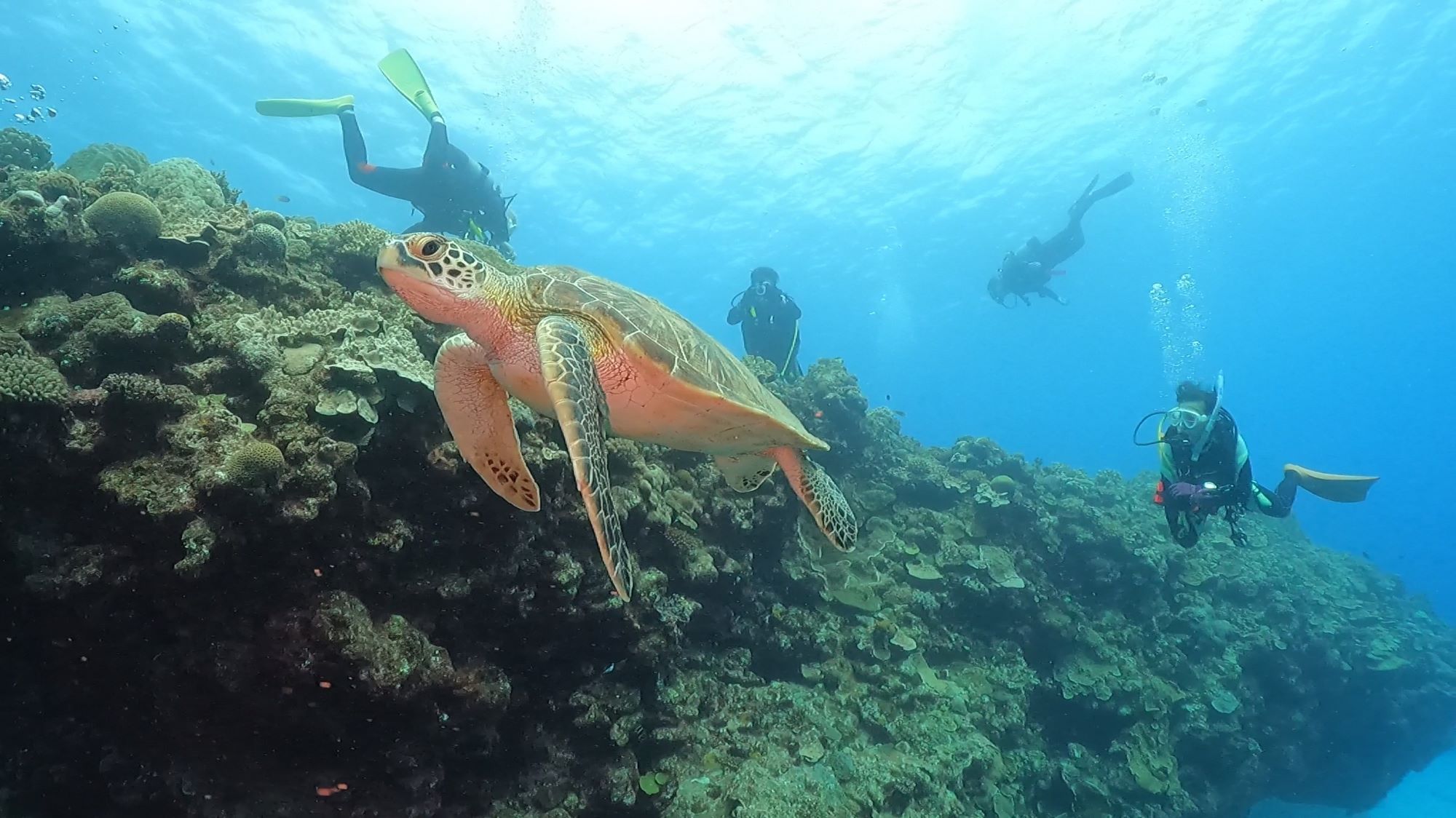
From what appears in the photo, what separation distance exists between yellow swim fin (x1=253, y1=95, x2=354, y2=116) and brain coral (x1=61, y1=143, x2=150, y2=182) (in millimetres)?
4828

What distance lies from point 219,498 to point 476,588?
1.40m

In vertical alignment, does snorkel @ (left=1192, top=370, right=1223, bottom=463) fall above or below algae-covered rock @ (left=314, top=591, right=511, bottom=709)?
above

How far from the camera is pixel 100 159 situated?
6.77 metres

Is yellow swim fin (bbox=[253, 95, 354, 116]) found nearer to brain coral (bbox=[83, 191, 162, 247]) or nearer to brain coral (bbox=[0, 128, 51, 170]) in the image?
brain coral (bbox=[0, 128, 51, 170])

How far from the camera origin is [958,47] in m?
24.5

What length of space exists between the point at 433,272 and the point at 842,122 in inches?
1194

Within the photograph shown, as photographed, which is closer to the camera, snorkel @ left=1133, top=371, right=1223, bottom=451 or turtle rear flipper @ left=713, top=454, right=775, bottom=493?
turtle rear flipper @ left=713, top=454, right=775, bottom=493

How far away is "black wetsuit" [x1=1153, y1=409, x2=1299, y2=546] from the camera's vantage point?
7.77m

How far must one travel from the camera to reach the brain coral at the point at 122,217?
3.87 meters

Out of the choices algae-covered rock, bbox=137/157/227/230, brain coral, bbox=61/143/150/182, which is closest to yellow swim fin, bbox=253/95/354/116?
brain coral, bbox=61/143/150/182

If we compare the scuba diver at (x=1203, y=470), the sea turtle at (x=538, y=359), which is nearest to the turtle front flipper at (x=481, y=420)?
the sea turtle at (x=538, y=359)

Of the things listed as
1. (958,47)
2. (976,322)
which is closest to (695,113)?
(958,47)

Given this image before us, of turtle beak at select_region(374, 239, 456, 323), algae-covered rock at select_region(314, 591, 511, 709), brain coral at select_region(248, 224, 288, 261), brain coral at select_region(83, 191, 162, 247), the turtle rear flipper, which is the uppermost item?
brain coral at select_region(248, 224, 288, 261)

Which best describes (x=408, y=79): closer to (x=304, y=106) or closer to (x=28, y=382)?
(x=304, y=106)
